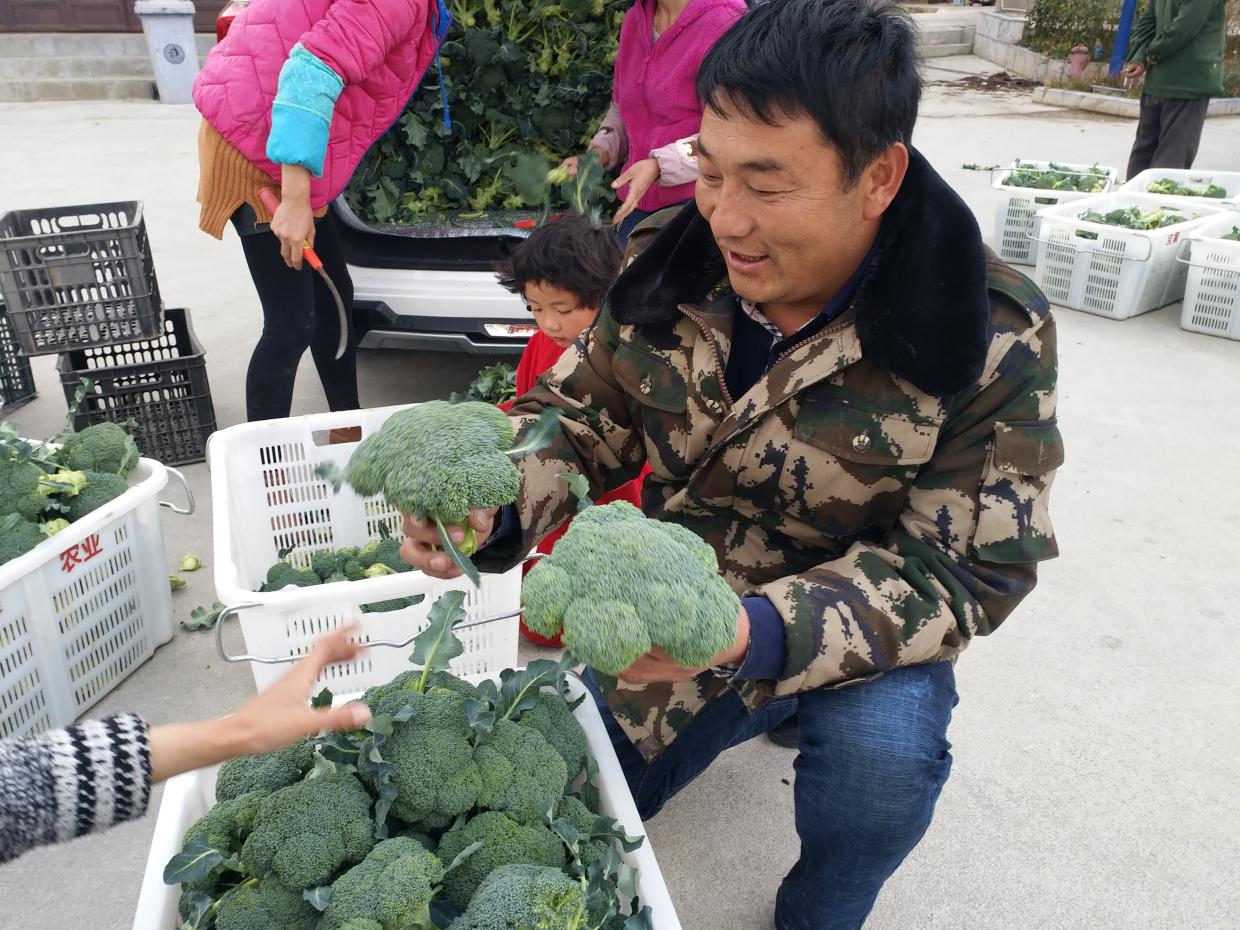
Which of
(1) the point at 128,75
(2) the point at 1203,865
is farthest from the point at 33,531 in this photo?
(1) the point at 128,75

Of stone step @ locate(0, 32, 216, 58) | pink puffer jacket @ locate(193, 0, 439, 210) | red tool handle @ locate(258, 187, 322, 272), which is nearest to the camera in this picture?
pink puffer jacket @ locate(193, 0, 439, 210)

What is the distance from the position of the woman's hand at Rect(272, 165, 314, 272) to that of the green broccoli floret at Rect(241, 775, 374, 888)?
6.46ft

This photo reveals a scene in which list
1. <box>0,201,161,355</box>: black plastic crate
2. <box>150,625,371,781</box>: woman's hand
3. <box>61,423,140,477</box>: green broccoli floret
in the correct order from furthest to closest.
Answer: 1. <box>0,201,161,355</box>: black plastic crate
2. <box>61,423,140,477</box>: green broccoli floret
3. <box>150,625,371,781</box>: woman's hand

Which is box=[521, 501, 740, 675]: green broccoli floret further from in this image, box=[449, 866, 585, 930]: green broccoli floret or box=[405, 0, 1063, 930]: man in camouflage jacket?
box=[449, 866, 585, 930]: green broccoli floret

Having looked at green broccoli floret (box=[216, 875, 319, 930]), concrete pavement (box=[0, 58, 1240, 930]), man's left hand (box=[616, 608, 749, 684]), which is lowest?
concrete pavement (box=[0, 58, 1240, 930])

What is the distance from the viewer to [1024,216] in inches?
254

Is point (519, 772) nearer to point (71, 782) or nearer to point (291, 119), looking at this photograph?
point (71, 782)

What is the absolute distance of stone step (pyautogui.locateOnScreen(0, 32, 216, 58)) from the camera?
44.0 ft

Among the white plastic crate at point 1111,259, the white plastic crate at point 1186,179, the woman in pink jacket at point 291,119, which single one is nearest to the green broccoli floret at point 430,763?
the woman in pink jacket at point 291,119

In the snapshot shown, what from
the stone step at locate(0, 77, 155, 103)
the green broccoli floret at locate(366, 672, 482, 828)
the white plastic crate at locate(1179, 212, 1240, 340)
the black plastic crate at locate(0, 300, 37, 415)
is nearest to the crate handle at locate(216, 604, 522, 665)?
the green broccoli floret at locate(366, 672, 482, 828)

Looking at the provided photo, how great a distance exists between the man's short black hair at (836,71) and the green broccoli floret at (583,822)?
118cm

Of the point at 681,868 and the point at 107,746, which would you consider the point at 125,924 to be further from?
the point at 681,868

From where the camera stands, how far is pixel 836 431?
1.68m

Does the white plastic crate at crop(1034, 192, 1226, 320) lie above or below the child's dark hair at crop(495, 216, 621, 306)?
below
